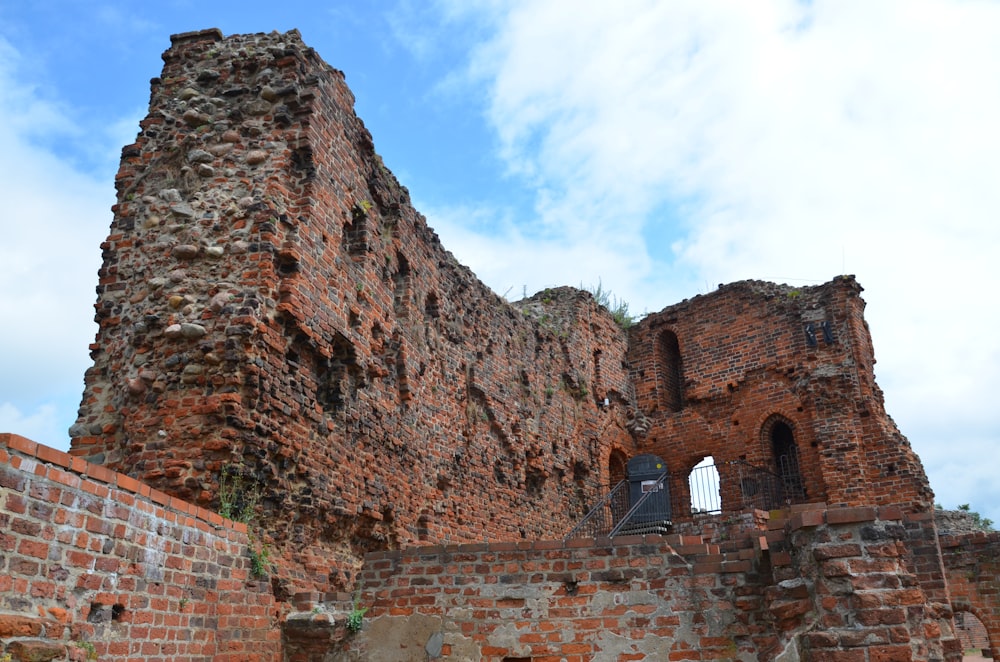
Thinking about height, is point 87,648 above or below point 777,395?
below

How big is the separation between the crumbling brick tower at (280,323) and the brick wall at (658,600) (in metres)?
1.13

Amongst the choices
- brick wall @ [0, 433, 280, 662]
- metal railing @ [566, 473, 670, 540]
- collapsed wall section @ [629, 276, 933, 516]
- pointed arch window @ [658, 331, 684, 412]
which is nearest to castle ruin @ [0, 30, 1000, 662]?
brick wall @ [0, 433, 280, 662]

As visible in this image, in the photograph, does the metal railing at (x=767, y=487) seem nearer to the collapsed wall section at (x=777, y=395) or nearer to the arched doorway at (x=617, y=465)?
the collapsed wall section at (x=777, y=395)

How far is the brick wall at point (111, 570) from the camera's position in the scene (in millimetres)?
4344

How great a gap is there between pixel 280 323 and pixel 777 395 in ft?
42.3

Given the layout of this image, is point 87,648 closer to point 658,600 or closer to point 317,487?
point 317,487

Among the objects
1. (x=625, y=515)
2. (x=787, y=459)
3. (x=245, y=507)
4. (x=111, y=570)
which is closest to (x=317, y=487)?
(x=245, y=507)

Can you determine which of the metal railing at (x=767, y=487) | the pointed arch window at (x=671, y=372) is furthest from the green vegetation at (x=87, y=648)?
the pointed arch window at (x=671, y=372)

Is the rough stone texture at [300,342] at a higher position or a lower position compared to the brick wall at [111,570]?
higher

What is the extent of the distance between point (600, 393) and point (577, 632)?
11647 mm

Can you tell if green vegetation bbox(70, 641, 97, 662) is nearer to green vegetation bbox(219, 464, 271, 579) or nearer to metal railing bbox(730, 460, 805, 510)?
green vegetation bbox(219, 464, 271, 579)

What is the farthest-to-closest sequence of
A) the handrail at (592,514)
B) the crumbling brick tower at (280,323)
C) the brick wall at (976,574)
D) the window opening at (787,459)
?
Answer: the window opening at (787,459)
the handrail at (592,514)
the brick wall at (976,574)
the crumbling brick tower at (280,323)

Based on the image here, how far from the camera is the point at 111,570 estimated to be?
5082mm

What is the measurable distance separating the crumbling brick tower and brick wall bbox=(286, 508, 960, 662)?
113 cm
